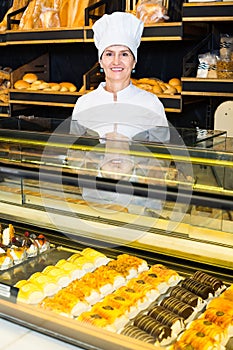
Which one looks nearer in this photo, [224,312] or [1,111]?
[224,312]

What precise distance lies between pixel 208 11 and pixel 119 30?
1.68 ft

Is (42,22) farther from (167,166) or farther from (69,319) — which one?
(69,319)

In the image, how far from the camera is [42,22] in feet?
10.4

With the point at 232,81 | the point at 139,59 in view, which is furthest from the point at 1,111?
the point at 232,81

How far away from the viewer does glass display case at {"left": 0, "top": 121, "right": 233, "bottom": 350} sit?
1158mm

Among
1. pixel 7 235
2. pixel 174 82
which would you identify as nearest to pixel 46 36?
pixel 174 82

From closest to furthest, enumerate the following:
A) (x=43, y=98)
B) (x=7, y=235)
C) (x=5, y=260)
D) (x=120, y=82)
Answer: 1. (x=5, y=260)
2. (x=7, y=235)
3. (x=120, y=82)
4. (x=43, y=98)

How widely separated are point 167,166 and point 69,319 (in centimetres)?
48

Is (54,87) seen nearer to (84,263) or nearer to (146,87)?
(146,87)

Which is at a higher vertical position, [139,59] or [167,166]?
[139,59]

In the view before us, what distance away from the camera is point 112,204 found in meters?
1.50

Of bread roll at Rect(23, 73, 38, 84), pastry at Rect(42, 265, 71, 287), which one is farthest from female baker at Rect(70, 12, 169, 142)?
bread roll at Rect(23, 73, 38, 84)

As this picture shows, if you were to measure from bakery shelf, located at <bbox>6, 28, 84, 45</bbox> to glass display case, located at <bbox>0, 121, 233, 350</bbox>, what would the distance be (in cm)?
142

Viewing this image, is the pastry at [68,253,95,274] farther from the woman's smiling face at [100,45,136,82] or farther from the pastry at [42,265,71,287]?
the woman's smiling face at [100,45,136,82]
